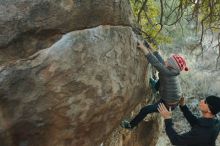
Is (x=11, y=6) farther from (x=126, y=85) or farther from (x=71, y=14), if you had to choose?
(x=126, y=85)

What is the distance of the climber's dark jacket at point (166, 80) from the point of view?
5.94 metres

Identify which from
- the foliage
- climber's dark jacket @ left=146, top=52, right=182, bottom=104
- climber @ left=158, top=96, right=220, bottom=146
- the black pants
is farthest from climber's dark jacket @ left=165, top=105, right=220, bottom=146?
the foliage

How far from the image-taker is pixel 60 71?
16.3 feet

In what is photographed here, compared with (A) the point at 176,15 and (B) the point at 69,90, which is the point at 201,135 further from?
(A) the point at 176,15

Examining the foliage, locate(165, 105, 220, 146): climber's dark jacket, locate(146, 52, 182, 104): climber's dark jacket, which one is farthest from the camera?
the foliage

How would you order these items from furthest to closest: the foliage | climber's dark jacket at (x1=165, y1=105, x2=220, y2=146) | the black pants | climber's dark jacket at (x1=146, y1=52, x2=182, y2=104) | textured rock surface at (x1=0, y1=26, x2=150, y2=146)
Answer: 1. the foliage
2. the black pants
3. climber's dark jacket at (x1=146, y1=52, x2=182, y2=104)
4. climber's dark jacket at (x1=165, y1=105, x2=220, y2=146)
5. textured rock surface at (x1=0, y1=26, x2=150, y2=146)

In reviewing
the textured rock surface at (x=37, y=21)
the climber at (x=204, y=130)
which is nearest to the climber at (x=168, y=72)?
the climber at (x=204, y=130)

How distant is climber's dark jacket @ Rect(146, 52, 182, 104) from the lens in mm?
5941

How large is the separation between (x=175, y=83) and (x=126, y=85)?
77cm

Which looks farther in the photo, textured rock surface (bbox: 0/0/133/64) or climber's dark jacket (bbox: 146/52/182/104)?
climber's dark jacket (bbox: 146/52/182/104)

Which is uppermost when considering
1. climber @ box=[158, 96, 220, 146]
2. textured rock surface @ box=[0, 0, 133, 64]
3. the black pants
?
textured rock surface @ box=[0, 0, 133, 64]

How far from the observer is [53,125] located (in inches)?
200

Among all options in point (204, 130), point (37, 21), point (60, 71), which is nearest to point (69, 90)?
point (60, 71)

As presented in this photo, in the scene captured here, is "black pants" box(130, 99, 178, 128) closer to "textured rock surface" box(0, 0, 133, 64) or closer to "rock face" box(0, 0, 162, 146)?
"rock face" box(0, 0, 162, 146)
